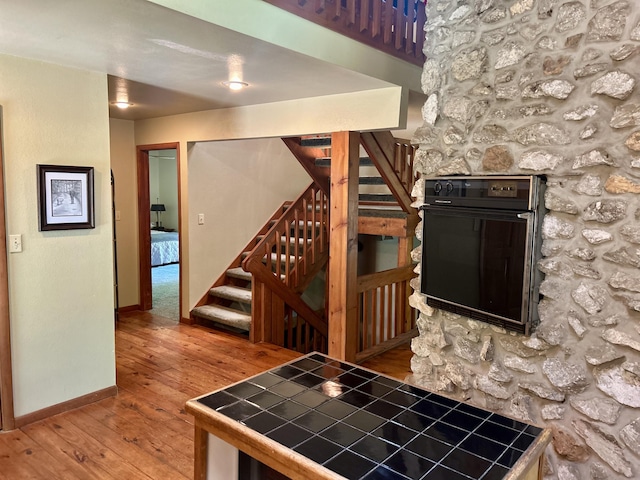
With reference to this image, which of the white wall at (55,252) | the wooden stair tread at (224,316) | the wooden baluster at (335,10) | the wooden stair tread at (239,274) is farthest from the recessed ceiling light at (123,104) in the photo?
the wooden baluster at (335,10)

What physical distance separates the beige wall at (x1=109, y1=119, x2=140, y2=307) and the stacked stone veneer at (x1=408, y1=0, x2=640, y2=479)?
13.5ft

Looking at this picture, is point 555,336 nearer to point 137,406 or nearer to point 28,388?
point 137,406

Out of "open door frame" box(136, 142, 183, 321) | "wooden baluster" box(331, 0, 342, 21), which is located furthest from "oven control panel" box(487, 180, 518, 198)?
"open door frame" box(136, 142, 183, 321)

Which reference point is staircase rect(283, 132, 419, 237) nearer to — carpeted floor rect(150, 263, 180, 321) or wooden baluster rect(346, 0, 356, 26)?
wooden baluster rect(346, 0, 356, 26)

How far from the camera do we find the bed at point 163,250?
8688mm

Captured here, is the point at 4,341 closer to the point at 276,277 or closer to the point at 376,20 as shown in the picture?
the point at 276,277

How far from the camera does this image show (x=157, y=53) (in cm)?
262

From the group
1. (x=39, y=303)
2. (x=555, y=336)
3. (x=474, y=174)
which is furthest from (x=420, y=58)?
(x=39, y=303)

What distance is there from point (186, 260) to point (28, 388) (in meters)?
2.29

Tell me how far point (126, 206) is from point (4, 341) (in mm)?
2851

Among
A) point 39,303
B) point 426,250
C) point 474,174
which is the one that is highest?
point 474,174

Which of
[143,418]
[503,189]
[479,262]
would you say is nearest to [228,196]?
[143,418]

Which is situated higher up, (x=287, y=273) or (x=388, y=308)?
(x=287, y=273)

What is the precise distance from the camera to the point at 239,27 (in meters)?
2.25
